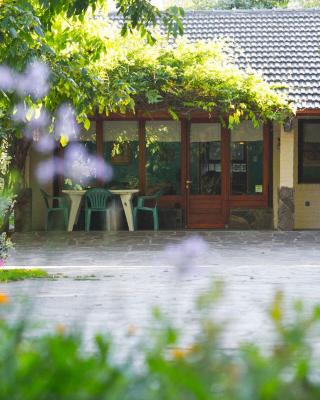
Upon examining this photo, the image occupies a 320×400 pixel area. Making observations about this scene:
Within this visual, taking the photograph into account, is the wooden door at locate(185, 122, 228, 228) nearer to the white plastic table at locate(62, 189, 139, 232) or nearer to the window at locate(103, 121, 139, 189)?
the window at locate(103, 121, 139, 189)

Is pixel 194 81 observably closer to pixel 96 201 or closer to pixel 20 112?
pixel 96 201

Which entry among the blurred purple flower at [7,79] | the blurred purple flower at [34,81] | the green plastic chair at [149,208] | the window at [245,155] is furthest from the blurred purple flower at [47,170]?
the blurred purple flower at [34,81]

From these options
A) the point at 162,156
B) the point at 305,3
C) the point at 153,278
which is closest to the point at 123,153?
the point at 162,156

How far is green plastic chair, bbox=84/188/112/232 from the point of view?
15211 mm

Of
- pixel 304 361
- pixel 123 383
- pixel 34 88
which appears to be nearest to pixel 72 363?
pixel 123 383

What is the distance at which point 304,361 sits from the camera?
1425 millimetres

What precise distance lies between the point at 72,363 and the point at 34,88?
644cm

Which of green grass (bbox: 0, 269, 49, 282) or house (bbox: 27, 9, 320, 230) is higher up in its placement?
house (bbox: 27, 9, 320, 230)

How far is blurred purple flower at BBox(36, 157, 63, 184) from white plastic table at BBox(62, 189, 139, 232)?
42.3 inches

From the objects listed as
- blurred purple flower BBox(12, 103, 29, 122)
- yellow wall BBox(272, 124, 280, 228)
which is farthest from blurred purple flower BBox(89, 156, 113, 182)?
blurred purple flower BBox(12, 103, 29, 122)

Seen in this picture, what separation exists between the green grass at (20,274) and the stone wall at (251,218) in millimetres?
7760

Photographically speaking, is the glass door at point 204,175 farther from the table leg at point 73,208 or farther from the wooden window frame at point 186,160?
the table leg at point 73,208

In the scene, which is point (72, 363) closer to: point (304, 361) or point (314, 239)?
point (304, 361)

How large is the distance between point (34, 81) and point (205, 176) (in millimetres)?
9243
